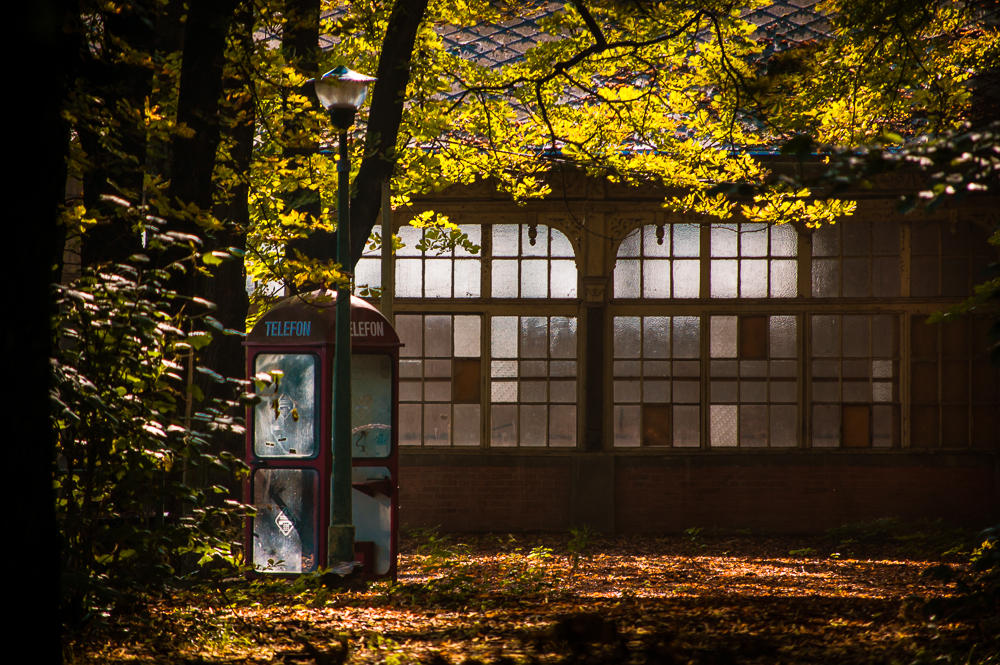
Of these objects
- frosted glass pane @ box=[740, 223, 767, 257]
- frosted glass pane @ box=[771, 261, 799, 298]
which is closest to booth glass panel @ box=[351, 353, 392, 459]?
frosted glass pane @ box=[740, 223, 767, 257]

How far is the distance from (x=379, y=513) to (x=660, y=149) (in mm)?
5336

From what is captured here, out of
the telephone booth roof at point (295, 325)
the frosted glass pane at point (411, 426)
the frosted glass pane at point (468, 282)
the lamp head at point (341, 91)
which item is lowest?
the frosted glass pane at point (411, 426)

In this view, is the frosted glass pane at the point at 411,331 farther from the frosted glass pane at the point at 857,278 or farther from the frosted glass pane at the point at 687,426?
the frosted glass pane at the point at 857,278

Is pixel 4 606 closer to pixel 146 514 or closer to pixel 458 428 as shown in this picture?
pixel 146 514

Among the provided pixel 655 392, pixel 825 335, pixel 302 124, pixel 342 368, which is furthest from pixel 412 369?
pixel 302 124

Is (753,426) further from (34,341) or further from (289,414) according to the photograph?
(34,341)

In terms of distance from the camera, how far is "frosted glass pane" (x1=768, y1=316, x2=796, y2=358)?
52.1 ft

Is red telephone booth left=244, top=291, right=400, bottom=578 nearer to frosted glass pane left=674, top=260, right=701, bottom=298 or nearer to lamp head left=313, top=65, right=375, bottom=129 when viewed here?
lamp head left=313, top=65, right=375, bottom=129

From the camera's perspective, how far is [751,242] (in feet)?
52.2

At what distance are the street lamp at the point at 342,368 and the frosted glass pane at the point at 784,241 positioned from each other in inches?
325

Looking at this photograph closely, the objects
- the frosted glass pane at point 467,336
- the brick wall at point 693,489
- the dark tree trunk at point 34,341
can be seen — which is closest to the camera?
the dark tree trunk at point 34,341

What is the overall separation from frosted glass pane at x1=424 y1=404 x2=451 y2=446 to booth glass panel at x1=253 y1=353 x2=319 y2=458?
5.99m

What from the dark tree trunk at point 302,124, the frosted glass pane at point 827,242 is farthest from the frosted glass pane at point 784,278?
the dark tree trunk at point 302,124

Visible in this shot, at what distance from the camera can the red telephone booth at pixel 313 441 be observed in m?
9.73
